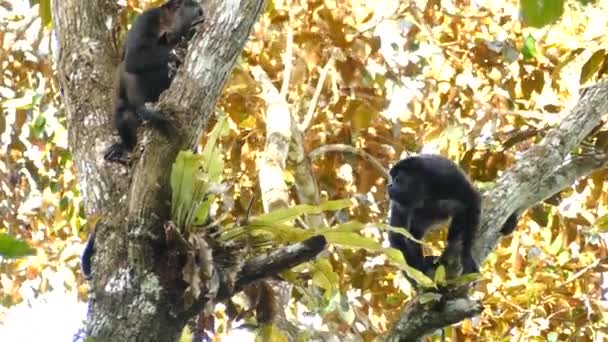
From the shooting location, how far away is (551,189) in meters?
3.65

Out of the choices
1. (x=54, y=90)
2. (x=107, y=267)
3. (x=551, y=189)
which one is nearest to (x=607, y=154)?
(x=551, y=189)

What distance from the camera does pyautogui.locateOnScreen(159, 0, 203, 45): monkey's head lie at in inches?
150

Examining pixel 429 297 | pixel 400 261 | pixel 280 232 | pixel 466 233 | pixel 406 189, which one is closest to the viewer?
pixel 280 232

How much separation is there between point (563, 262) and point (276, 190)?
314 cm

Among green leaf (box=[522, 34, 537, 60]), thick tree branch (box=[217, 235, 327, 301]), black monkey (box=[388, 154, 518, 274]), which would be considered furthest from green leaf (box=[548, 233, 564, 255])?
thick tree branch (box=[217, 235, 327, 301])

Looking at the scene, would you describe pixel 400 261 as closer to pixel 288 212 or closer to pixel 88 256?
pixel 288 212

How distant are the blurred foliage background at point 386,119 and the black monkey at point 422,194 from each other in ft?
0.60

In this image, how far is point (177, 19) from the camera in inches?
153

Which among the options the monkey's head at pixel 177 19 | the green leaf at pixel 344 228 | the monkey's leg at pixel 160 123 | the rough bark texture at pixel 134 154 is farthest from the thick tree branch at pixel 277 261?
the monkey's head at pixel 177 19

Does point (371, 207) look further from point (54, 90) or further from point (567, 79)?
point (54, 90)

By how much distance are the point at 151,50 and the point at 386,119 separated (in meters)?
2.04

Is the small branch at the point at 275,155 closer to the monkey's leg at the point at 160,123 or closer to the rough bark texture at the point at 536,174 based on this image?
the rough bark texture at the point at 536,174

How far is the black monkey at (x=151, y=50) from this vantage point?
3.65m

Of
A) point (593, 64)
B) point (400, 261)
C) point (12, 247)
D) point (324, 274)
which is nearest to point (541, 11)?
point (12, 247)
